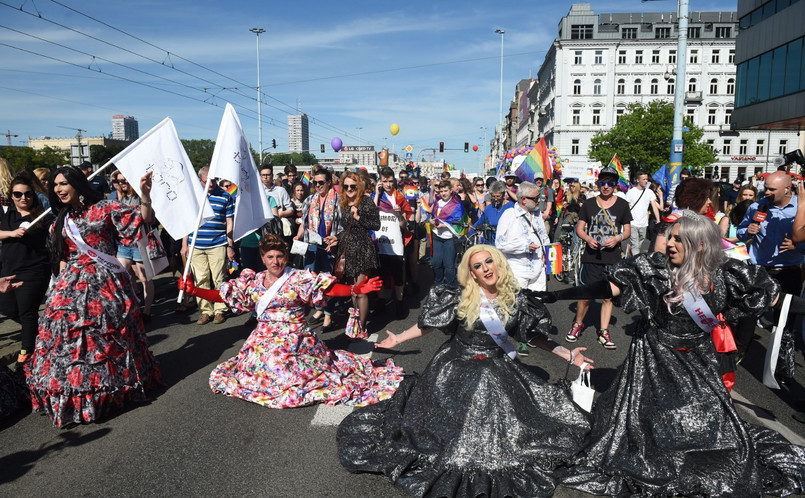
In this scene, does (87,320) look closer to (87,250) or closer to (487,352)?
(87,250)

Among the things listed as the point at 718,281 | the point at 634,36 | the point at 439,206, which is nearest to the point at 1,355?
the point at 439,206

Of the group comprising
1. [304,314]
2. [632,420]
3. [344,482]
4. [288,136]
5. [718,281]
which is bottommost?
[344,482]

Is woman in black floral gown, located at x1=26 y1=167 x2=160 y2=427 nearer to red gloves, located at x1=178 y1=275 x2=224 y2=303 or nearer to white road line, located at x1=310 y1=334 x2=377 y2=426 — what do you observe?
red gloves, located at x1=178 y1=275 x2=224 y2=303

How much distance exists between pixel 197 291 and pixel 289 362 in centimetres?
95

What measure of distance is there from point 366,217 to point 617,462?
4.15 m

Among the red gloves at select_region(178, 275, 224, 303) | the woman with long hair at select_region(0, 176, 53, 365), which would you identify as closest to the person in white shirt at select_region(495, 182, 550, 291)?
the red gloves at select_region(178, 275, 224, 303)

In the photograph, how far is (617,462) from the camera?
3.40 metres

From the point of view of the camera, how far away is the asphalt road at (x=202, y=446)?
3.48 metres

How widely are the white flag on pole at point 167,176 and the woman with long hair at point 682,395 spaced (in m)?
3.37

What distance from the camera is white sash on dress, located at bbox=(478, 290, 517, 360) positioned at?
151 inches

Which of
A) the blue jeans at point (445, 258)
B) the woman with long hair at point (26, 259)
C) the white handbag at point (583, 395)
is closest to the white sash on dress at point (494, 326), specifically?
the white handbag at point (583, 395)

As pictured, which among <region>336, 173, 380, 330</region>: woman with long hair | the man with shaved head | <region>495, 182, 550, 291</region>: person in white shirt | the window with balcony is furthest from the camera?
the window with balcony

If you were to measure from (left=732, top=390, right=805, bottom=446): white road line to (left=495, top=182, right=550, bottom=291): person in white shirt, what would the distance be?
7.05 ft

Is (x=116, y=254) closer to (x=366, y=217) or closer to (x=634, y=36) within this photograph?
(x=366, y=217)
